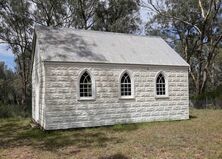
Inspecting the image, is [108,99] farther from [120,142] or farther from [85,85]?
[120,142]

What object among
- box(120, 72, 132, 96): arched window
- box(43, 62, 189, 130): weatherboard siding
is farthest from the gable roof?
box(120, 72, 132, 96): arched window

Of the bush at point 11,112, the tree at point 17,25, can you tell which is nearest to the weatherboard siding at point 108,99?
the bush at point 11,112

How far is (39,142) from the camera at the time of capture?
13984 mm

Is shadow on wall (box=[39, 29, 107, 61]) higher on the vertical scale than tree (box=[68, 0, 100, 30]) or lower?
lower

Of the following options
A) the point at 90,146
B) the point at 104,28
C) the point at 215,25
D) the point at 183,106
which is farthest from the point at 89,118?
the point at 215,25

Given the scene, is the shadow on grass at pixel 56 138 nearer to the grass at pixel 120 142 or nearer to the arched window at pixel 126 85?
the grass at pixel 120 142

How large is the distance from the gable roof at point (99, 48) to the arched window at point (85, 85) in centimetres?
91

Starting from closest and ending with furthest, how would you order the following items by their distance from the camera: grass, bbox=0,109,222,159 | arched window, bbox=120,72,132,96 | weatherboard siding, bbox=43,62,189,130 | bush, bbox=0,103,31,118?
grass, bbox=0,109,222,159 < weatherboard siding, bbox=43,62,189,130 < arched window, bbox=120,72,132,96 < bush, bbox=0,103,31,118

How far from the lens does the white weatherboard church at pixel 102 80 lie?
54.9ft

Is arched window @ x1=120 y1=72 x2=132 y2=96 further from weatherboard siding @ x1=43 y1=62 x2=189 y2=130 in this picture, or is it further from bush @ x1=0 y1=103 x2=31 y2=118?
bush @ x1=0 y1=103 x2=31 y2=118

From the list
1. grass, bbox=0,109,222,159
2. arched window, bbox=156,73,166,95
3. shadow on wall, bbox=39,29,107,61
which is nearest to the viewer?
grass, bbox=0,109,222,159

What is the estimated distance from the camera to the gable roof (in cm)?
1755

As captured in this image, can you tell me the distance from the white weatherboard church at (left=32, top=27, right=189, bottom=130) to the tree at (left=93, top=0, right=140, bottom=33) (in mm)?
15645

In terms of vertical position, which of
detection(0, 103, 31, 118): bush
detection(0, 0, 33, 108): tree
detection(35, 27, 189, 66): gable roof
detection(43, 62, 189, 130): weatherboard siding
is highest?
detection(0, 0, 33, 108): tree
